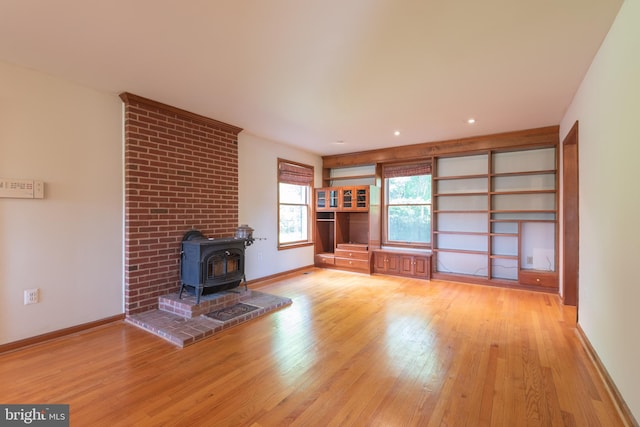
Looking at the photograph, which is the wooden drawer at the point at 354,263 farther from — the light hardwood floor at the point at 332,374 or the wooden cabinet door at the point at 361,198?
the light hardwood floor at the point at 332,374

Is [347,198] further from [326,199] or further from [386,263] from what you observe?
[386,263]

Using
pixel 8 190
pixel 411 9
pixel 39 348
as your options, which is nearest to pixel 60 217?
pixel 8 190

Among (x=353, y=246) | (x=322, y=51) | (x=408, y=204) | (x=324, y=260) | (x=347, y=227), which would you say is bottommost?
(x=324, y=260)

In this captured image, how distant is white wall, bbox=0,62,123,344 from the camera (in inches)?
99.2

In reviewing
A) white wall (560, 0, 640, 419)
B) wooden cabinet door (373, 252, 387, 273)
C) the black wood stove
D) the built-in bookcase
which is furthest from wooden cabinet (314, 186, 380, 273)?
white wall (560, 0, 640, 419)

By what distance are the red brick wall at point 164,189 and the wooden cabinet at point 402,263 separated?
3.04 meters

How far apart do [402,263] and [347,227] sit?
4.97ft

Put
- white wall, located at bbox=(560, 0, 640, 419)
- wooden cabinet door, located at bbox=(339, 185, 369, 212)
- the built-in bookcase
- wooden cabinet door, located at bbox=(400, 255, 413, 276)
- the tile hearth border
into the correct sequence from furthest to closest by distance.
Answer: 1. wooden cabinet door, located at bbox=(339, 185, 369, 212)
2. wooden cabinet door, located at bbox=(400, 255, 413, 276)
3. the built-in bookcase
4. the tile hearth border
5. white wall, located at bbox=(560, 0, 640, 419)

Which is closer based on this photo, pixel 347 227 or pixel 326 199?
pixel 326 199

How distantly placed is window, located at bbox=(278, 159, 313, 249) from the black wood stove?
1.62m

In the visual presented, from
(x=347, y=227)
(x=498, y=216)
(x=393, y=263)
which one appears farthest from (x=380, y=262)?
(x=498, y=216)

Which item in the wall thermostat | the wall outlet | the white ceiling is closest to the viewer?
the white ceiling

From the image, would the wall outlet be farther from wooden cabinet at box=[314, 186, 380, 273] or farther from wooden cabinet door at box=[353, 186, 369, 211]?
wooden cabinet door at box=[353, 186, 369, 211]

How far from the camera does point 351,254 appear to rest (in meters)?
Answer: 5.86
